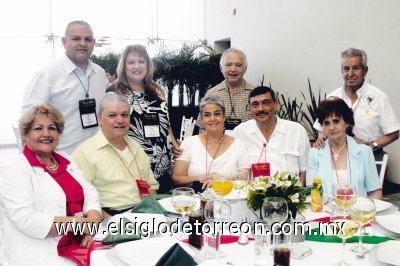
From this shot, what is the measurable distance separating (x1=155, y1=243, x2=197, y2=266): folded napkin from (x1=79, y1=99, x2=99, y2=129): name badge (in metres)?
2.11

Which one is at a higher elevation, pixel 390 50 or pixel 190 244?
pixel 390 50

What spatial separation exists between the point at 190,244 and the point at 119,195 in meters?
0.98

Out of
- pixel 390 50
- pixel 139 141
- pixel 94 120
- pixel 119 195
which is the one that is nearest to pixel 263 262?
pixel 119 195

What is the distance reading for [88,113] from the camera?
3.36 metres

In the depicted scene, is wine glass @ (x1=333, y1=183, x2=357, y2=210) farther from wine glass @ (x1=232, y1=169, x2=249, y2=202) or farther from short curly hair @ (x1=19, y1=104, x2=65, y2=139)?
short curly hair @ (x1=19, y1=104, x2=65, y2=139)

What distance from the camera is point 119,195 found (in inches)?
102

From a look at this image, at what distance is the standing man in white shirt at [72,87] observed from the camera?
326 cm

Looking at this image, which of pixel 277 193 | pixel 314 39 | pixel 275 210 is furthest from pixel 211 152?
pixel 314 39

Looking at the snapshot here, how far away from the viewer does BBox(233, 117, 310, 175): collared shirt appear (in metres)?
3.20

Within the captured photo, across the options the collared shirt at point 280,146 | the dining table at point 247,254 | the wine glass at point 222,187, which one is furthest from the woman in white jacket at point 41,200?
the collared shirt at point 280,146

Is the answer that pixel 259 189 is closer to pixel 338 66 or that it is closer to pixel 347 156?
pixel 347 156

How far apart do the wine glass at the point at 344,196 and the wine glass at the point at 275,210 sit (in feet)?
1.10

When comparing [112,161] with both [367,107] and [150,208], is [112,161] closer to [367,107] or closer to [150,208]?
[150,208]

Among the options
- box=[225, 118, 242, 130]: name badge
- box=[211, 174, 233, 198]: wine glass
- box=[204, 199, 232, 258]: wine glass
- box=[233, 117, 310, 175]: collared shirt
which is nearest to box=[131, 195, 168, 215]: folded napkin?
box=[211, 174, 233, 198]: wine glass
